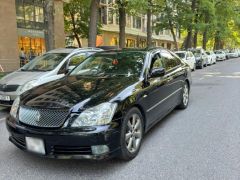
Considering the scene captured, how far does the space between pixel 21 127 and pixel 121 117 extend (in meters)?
1.31

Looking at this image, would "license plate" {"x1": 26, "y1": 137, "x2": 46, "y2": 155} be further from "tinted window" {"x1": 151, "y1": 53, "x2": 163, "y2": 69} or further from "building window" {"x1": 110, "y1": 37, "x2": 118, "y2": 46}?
"building window" {"x1": 110, "y1": 37, "x2": 118, "y2": 46}

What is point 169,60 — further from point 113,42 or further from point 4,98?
point 113,42

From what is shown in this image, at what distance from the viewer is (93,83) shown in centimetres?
450

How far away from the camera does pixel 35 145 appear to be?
12.1ft

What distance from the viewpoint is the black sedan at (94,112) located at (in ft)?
11.7

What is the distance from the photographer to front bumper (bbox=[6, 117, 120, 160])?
11.5 ft

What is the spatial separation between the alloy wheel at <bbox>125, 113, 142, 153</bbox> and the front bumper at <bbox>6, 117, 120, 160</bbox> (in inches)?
14.3

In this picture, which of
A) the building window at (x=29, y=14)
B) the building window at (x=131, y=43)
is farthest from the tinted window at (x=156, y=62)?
the building window at (x=131, y=43)

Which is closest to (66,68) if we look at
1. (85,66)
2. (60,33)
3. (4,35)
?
(85,66)

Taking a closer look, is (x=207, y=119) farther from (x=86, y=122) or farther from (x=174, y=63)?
(x=86, y=122)

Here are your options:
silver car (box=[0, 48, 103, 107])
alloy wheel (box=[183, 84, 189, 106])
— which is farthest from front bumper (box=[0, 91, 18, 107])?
alloy wheel (box=[183, 84, 189, 106])

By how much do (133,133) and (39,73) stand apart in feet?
13.7

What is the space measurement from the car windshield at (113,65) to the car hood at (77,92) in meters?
0.30

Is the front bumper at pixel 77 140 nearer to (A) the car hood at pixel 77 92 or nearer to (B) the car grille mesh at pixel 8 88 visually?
(A) the car hood at pixel 77 92
